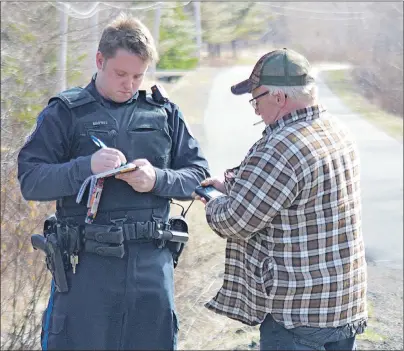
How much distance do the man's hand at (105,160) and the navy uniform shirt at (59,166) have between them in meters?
0.03

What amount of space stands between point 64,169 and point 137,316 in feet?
2.22

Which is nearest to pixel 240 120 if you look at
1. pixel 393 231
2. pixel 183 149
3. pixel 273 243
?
pixel 393 231

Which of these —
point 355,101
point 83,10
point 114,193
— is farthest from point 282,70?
point 355,101

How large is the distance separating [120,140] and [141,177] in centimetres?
21

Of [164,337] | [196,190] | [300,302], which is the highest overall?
[196,190]

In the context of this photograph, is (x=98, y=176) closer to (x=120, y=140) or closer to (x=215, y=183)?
(x=120, y=140)

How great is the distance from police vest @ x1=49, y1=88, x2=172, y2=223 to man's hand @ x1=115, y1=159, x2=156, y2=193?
0.09m

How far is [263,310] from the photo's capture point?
2963mm

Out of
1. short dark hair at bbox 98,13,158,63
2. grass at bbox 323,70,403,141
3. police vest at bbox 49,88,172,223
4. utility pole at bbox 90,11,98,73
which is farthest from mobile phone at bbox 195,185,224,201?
grass at bbox 323,70,403,141

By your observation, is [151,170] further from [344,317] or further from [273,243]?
[344,317]

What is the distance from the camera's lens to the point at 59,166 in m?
3.11

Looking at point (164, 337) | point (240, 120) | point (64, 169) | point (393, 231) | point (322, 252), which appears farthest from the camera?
point (240, 120)

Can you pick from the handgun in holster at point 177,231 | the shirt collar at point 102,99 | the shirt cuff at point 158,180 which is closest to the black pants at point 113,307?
the handgun in holster at point 177,231

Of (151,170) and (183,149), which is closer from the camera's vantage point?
(151,170)
